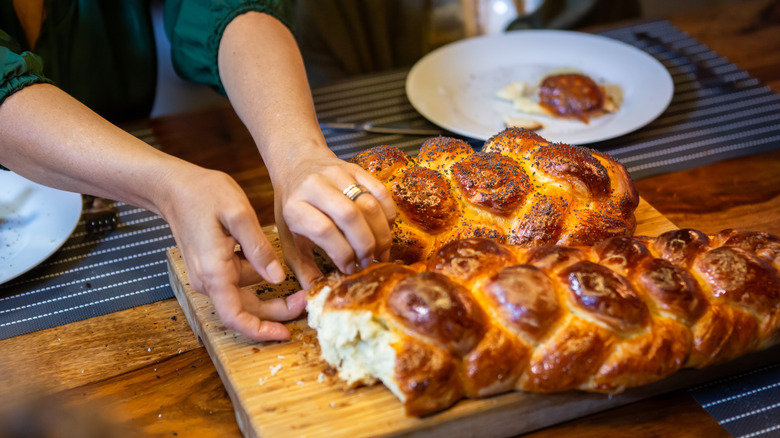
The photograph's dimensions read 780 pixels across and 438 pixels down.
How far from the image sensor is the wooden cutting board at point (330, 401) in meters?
1.12

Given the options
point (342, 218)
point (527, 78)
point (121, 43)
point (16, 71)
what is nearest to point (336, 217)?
point (342, 218)

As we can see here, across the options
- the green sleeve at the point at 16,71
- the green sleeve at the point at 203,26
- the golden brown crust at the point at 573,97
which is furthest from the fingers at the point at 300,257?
the golden brown crust at the point at 573,97

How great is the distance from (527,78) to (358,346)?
1.46 meters

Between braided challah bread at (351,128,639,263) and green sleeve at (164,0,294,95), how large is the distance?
674 mm

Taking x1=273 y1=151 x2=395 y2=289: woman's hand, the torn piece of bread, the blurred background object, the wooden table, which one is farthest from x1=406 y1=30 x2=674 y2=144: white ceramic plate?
the blurred background object

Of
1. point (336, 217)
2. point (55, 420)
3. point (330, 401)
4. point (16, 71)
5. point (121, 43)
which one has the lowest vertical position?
point (55, 420)

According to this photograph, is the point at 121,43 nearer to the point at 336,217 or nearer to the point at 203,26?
the point at 203,26

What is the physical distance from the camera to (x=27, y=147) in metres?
1.40

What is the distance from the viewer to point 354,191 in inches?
49.4

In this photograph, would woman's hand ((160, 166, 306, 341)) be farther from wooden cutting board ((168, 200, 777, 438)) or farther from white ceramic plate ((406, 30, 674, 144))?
white ceramic plate ((406, 30, 674, 144))

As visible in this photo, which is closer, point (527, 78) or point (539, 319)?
point (539, 319)

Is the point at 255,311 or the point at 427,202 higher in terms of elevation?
the point at 427,202

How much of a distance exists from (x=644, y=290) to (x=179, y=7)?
1.54m

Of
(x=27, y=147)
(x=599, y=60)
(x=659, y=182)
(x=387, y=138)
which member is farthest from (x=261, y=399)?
(x=599, y=60)
